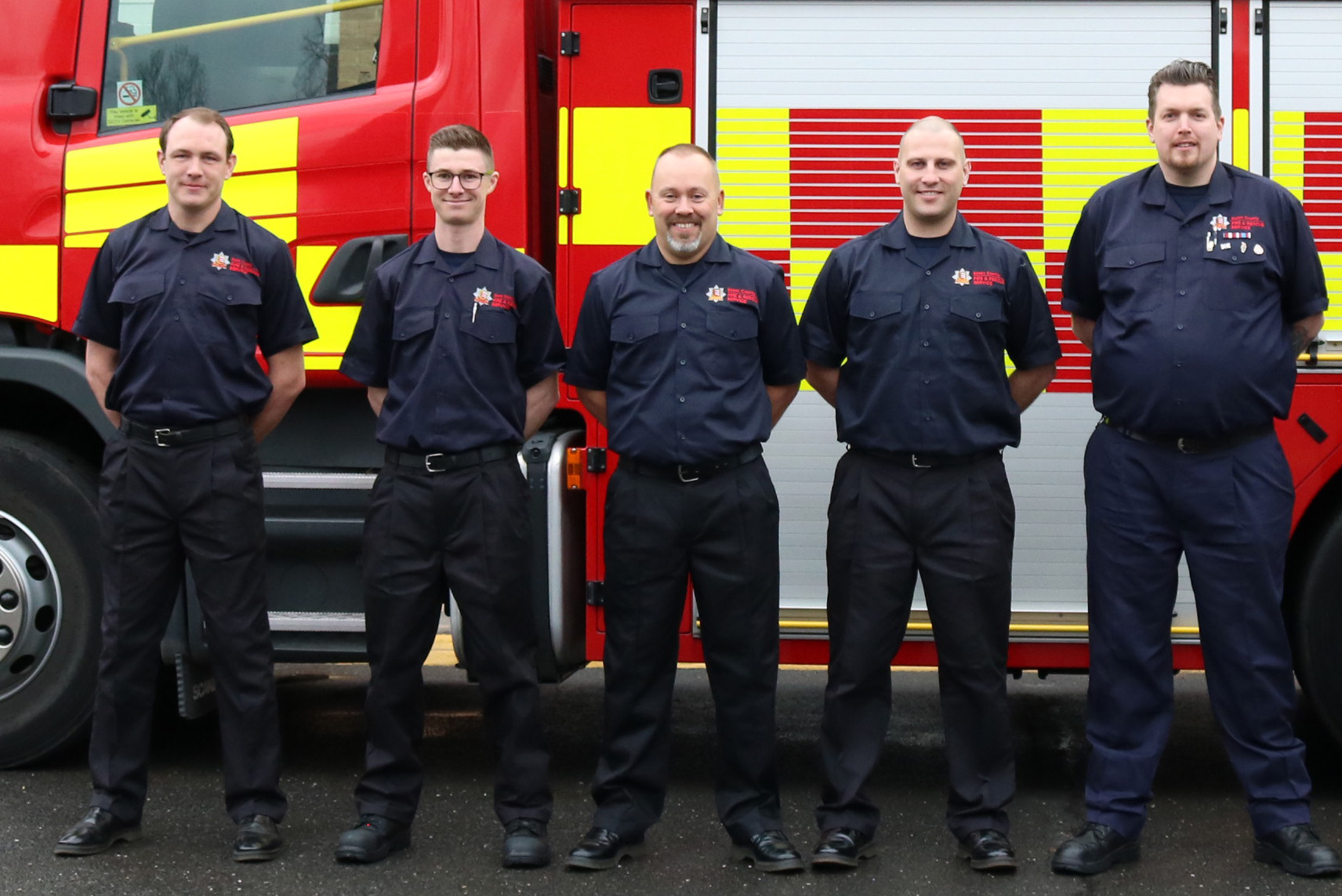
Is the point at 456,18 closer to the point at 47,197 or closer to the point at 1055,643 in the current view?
the point at 47,197

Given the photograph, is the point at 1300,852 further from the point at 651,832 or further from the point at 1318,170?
the point at 1318,170

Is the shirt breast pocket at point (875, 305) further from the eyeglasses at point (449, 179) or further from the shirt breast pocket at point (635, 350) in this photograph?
the eyeglasses at point (449, 179)

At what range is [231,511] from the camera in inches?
162

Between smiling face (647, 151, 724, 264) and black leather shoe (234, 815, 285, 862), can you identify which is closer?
smiling face (647, 151, 724, 264)

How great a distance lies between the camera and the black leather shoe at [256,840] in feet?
13.3

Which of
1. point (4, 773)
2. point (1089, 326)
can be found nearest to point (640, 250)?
point (1089, 326)

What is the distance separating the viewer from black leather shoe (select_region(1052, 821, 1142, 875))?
3965 mm

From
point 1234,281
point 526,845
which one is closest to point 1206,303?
point 1234,281

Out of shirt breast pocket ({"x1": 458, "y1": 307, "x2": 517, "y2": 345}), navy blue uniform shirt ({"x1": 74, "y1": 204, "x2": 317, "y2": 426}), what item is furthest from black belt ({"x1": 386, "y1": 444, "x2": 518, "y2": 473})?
navy blue uniform shirt ({"x1": 74, "y1": 204, "x2": 317, "y2": 426})

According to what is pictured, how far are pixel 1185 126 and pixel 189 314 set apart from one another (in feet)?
8.59

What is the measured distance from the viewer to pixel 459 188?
402 cm

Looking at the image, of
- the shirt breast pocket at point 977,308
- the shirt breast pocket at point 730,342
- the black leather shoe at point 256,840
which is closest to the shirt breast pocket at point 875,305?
the shirt breast pocket at point 977,308

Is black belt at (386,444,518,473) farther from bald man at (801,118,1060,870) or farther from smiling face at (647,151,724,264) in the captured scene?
bald man at (801,118,1060,870)

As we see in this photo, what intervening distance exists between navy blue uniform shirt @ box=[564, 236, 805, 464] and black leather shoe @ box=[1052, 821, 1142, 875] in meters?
1.32
